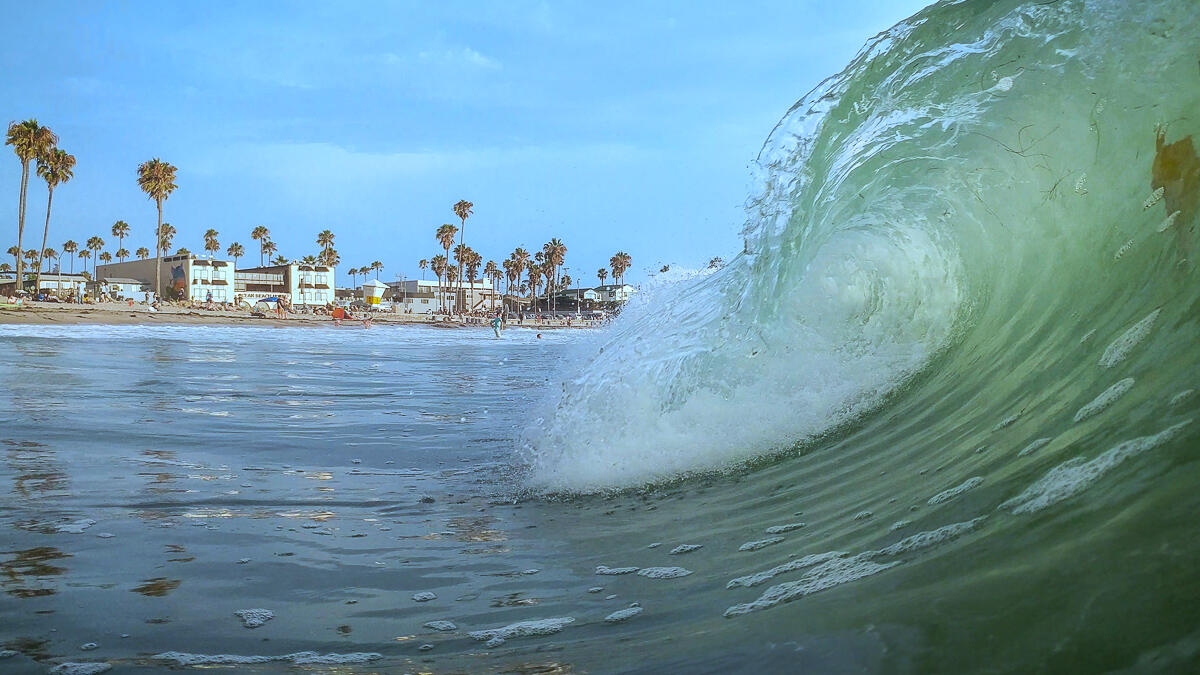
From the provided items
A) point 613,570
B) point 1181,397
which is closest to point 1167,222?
point 1181,397

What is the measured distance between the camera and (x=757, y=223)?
729 cm

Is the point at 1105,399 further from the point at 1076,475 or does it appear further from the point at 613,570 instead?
the point at 613,570

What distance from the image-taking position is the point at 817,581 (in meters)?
3.13

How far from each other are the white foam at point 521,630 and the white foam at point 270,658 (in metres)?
0.38

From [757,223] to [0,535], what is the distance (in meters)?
5.56

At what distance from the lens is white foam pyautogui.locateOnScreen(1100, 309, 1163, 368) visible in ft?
12.6

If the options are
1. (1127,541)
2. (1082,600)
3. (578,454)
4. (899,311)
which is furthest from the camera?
(899,311)

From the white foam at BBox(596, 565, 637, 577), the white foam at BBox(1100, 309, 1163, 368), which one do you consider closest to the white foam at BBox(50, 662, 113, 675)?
the white foam at BBox(596, 565, 637, 577)

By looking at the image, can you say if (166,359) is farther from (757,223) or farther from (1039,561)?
(1039,561)

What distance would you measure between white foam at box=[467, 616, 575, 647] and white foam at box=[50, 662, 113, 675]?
1.22 metres

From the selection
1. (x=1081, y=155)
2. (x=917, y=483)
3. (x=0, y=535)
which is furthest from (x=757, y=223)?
(x=0, y=535)

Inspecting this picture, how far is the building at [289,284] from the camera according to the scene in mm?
100438

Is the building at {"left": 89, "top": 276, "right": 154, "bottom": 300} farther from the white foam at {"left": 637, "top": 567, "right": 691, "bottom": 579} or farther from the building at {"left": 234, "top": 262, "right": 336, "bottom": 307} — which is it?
the white foam at {"left": 637, "top": 567, "right": 691, "bottom": 579}

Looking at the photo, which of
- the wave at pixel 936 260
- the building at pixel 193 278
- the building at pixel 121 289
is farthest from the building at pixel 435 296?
the wave at pixel 936 260
